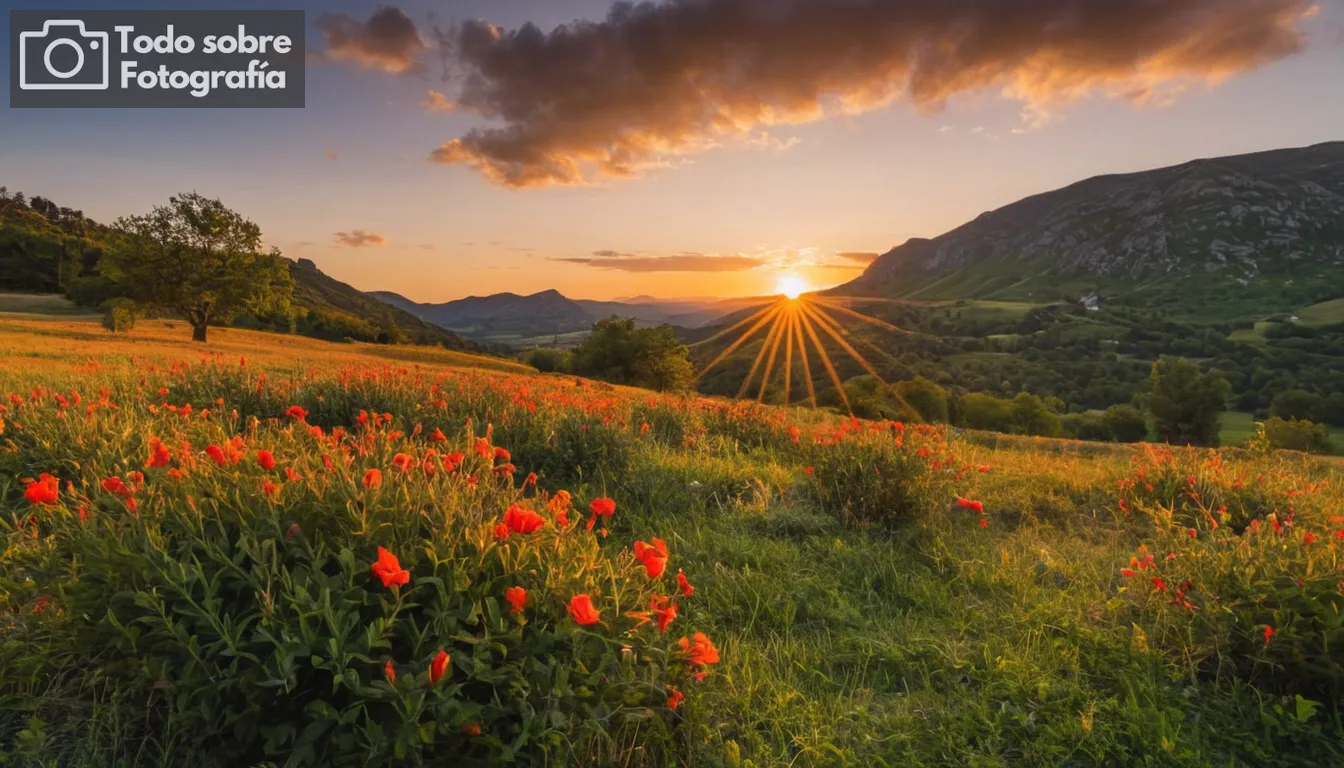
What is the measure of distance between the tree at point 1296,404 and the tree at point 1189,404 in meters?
24.2

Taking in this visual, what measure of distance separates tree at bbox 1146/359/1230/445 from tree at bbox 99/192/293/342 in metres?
77.0

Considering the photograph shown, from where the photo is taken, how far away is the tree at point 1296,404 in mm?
75375

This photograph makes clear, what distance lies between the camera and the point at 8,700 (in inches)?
104

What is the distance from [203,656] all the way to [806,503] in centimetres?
492

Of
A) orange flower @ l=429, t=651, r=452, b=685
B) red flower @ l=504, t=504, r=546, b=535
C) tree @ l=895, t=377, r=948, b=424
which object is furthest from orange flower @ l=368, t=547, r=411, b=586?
tree @ l=895, t=377, r=948, b=424

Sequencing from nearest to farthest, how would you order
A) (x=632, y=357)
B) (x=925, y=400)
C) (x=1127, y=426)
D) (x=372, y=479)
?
1. (x=372, y=479)
2. (x=632, y=357)
3. (x=925, y=400)
4. (x=1127, y=426)

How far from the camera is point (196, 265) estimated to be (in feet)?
122

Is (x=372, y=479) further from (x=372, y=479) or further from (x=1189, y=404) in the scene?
(x=1189, y=404)

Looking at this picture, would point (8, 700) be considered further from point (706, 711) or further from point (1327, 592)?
point (1327, 592)

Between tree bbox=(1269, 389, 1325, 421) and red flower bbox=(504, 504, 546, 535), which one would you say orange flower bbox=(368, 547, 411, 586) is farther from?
tree bbox=(1269, 389, 1325, 421)

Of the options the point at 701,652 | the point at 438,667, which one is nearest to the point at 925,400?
the point at 701,652

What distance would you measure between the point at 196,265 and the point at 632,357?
3050 centimetres

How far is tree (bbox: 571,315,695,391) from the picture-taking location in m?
53.0

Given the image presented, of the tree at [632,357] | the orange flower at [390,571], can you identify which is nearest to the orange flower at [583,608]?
the orange flower at [390,571]
